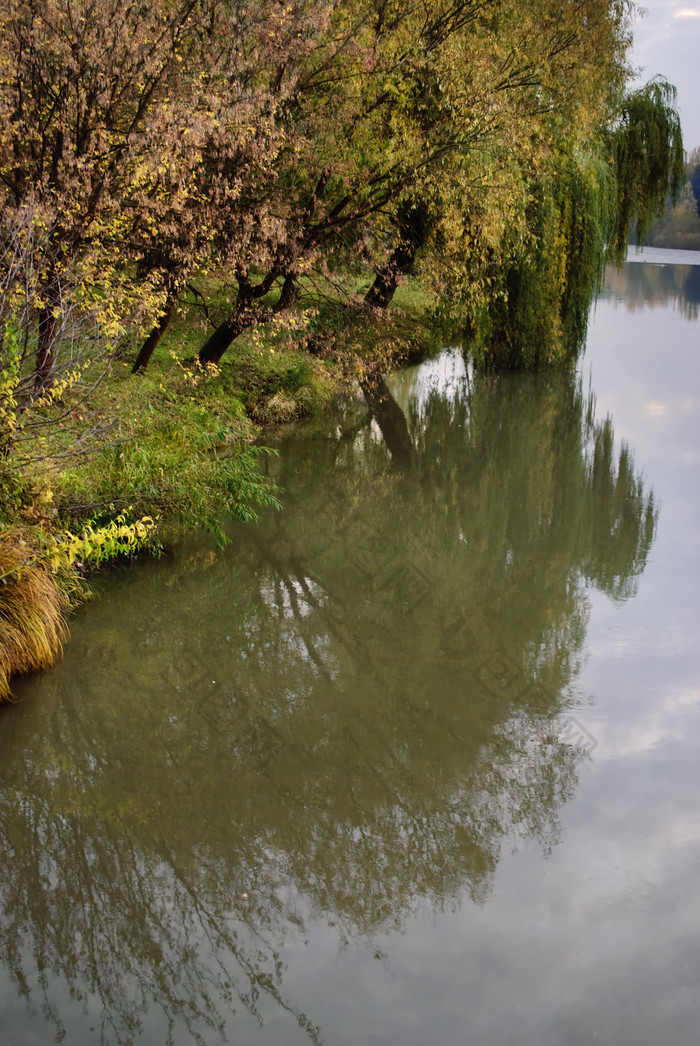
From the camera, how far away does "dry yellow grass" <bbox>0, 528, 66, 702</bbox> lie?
6.50 meters

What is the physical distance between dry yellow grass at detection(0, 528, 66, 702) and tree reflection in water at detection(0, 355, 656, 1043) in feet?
0.72

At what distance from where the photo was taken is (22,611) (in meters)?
6.57

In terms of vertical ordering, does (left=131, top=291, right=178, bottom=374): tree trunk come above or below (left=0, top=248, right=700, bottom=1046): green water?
above

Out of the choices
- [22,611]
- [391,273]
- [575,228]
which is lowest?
[22,611]

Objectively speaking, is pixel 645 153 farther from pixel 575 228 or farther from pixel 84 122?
pixel 84 122

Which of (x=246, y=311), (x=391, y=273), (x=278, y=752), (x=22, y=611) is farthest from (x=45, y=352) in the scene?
(x=391, y=273)

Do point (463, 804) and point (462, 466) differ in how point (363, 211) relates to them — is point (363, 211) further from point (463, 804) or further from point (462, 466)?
point (463, 804)

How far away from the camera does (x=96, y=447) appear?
786 centimetres

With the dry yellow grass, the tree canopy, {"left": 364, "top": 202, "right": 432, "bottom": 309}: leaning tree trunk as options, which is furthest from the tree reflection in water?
{"left": 364, "top": 202, "right": 432, "bottom": 309}: leaning tree trunk

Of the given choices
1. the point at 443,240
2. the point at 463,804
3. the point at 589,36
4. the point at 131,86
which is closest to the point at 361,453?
the point at 443,240

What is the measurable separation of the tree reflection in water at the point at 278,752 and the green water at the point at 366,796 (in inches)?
0.8

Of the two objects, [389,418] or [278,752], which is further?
[389,418]

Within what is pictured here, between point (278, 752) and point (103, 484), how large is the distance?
3.21 metres

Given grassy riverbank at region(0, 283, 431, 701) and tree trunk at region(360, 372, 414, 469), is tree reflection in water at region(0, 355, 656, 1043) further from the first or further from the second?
tree trunk at region(360, 372, 414, 469)
